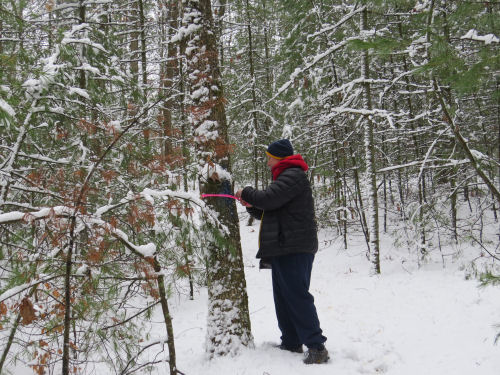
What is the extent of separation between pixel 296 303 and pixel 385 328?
1.83 metres

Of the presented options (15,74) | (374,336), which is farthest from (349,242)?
(15,74)

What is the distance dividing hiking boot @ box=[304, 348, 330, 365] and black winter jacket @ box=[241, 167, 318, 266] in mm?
1024

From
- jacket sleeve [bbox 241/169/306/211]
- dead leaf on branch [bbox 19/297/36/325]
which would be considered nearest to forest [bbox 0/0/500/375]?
dead leaf on branch [bbox 19/297/36/325]

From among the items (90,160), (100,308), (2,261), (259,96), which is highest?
(259,96)

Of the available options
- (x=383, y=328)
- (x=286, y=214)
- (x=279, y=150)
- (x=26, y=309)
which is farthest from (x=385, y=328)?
(x=26, y=309)

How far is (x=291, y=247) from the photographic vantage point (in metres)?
3.57

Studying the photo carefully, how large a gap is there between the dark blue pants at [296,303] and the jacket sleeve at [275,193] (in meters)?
0.61

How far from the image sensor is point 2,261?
8.32 feet

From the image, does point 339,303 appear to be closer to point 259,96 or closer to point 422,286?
point 422,286

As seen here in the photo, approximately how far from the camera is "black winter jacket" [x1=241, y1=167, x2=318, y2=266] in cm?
356

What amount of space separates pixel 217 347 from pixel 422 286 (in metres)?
4.83

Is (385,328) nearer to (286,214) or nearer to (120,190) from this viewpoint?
(286,214)

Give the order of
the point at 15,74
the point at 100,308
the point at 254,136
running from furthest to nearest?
1. the point at 254,136
2. the point at 15,74
3. the point at 100,308

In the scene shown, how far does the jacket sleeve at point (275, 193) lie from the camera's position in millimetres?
3541
